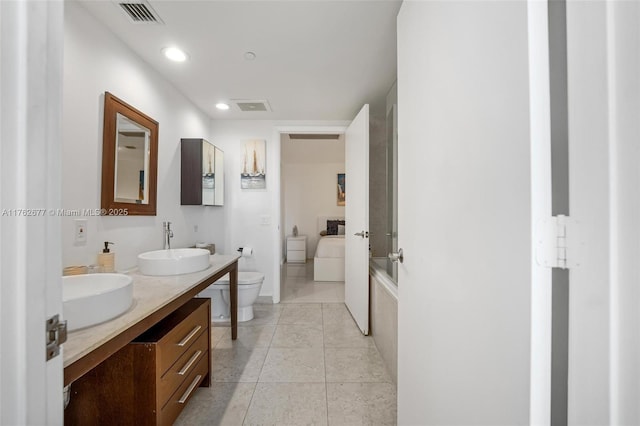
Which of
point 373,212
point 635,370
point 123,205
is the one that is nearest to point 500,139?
point 635,370

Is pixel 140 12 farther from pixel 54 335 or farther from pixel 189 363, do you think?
pixel 189 363

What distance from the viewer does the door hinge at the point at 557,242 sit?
44 cm

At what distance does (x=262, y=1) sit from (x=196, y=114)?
174 cm

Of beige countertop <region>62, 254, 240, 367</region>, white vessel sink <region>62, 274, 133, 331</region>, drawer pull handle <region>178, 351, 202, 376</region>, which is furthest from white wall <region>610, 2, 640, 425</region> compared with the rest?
drawer pull handle <region>178, 351, 202, 376</region>

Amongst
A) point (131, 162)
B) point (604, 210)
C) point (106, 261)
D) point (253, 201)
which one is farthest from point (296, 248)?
point (604, 210)

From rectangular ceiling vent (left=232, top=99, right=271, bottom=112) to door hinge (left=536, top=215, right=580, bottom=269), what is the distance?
2.73m

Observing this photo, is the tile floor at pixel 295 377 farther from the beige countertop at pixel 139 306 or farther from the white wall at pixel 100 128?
the white wall at pixel 100 128

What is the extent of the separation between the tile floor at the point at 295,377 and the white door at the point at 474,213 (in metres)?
0.61

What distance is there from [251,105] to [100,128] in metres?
1.51

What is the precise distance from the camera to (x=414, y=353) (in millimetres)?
994

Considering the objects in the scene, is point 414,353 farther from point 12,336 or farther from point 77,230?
point 77,230

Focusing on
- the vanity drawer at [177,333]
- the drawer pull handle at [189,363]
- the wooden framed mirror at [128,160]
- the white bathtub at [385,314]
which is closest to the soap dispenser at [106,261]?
the wooden framed mirror at [128,160]

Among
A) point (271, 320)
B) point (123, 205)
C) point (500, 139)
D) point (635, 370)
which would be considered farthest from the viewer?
point (271, 320)

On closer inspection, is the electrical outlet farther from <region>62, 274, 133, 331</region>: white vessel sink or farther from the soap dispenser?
<region>62, 274, 133, 331</region>: white vessel sink
